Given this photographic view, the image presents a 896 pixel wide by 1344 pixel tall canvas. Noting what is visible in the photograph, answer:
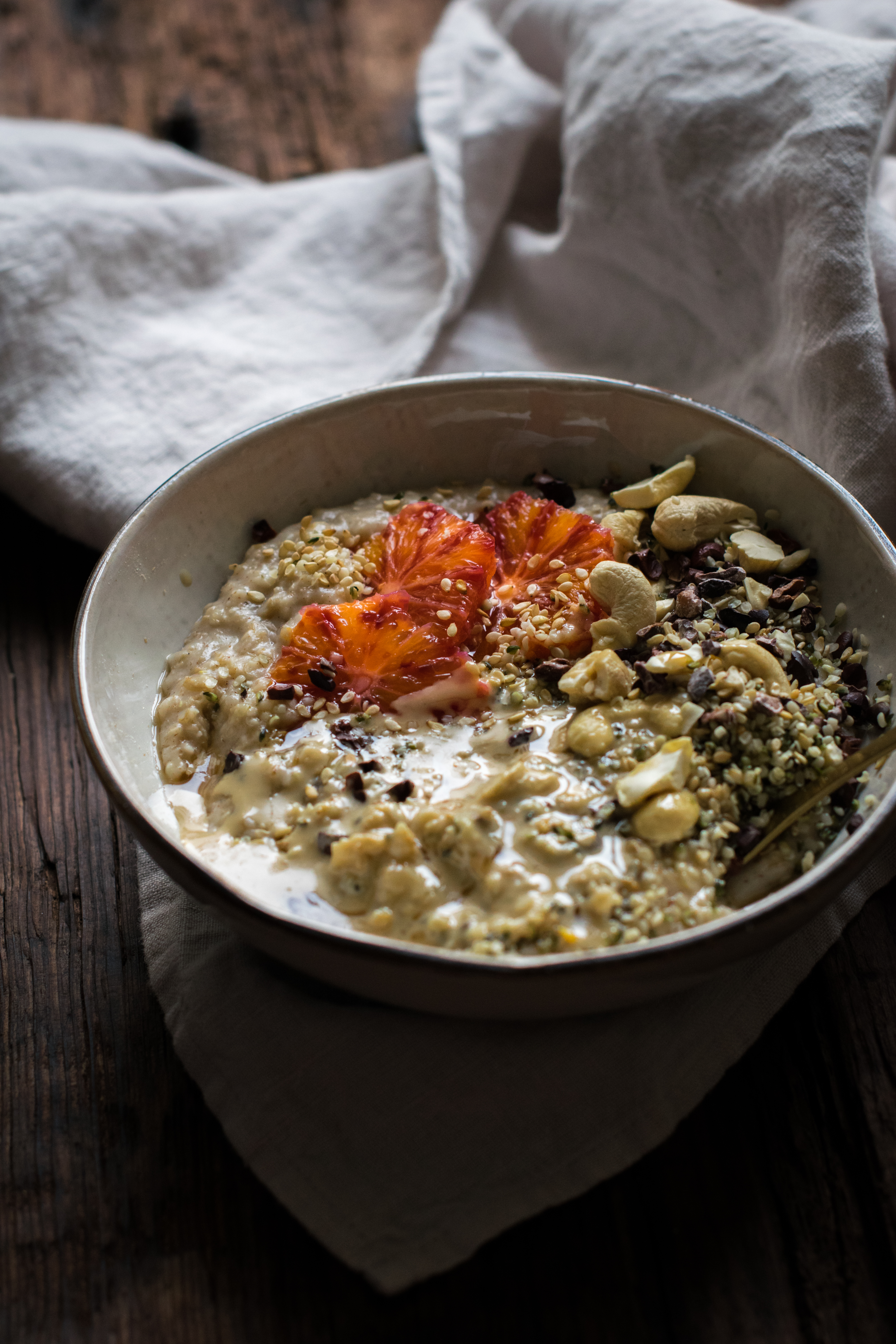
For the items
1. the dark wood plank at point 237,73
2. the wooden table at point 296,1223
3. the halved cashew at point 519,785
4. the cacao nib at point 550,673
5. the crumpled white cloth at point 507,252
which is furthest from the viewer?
the dark wood plank at point 237,73

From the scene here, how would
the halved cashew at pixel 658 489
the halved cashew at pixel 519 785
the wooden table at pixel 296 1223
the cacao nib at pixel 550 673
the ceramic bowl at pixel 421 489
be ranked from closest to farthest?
the ceramic bowl at pixel 421 489 < the wooden table at pixel 296 1223 < the halved cashew at pixel 519 785 < the cacao nib at pixel 550 673 < the halved cashew at pixel 658 489

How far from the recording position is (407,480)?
306 cm

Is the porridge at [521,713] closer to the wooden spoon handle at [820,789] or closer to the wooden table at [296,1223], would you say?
the wooden spoon handle at [820,789]

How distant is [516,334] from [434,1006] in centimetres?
242

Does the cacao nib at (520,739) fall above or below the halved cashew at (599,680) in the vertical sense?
below

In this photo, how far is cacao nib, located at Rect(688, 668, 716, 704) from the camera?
2354 mm

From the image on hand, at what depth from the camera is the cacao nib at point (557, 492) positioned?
2928 millimetres

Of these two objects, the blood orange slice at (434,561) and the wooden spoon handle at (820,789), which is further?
the blood orange slice at (434,561)

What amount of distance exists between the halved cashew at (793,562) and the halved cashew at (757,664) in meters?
0.37

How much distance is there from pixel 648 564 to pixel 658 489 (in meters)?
0.22

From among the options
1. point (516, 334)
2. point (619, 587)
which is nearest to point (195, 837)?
point (619, 587)

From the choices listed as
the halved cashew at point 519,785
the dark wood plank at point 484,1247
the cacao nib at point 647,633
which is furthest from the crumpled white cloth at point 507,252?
the dark wood plank at point 484,1247

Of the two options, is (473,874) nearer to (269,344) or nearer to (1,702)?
(1,702)

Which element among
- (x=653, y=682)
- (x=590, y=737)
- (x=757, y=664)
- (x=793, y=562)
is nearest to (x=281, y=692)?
(x=590, y=737)
